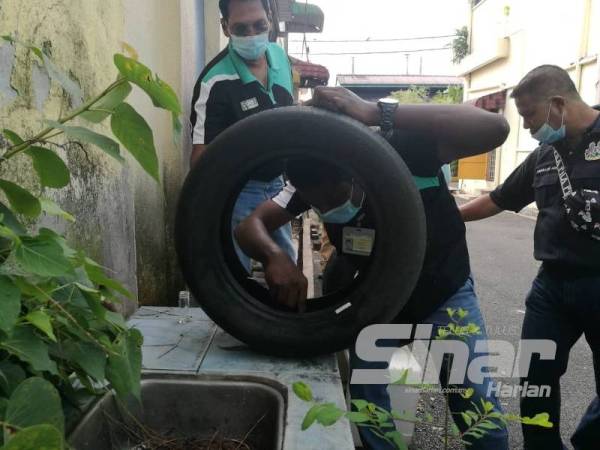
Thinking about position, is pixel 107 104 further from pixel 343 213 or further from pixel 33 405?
pixel 343 213

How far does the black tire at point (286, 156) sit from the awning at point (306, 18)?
7958 mm

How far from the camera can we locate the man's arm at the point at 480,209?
2.67m

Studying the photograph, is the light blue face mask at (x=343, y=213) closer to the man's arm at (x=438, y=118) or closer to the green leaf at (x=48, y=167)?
the man's arm at (x=438, y=118)

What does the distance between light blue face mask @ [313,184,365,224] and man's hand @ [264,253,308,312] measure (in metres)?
0.27

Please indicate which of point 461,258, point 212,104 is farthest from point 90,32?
point 461,258

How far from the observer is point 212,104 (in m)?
2.71

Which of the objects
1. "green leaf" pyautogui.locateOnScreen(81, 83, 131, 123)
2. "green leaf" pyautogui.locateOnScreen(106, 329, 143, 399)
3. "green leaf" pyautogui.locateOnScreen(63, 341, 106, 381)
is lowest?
"green leaf" pyautogui.locateOnScreen(106, 329, 143, 399)

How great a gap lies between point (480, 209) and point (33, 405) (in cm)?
225

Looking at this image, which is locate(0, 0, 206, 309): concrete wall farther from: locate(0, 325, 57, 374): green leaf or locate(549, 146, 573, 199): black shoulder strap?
locate(549, 146, 573, 199): black shoulder strap

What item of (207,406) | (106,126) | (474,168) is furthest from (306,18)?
(474,168)

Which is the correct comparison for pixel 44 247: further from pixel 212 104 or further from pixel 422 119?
pixel 212 104

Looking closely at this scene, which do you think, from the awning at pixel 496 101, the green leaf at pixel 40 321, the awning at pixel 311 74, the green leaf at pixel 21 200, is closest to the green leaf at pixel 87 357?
the green leaf at pixel 40 321

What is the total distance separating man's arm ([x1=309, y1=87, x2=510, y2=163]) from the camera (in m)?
1.80

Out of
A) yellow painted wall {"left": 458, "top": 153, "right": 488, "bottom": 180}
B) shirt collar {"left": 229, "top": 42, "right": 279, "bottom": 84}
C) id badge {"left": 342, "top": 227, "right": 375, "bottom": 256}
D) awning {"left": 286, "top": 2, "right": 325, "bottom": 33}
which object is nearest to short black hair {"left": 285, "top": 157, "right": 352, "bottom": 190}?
id badge {"left": 342, "top": 227, "right": 375, "bottom": 256}
